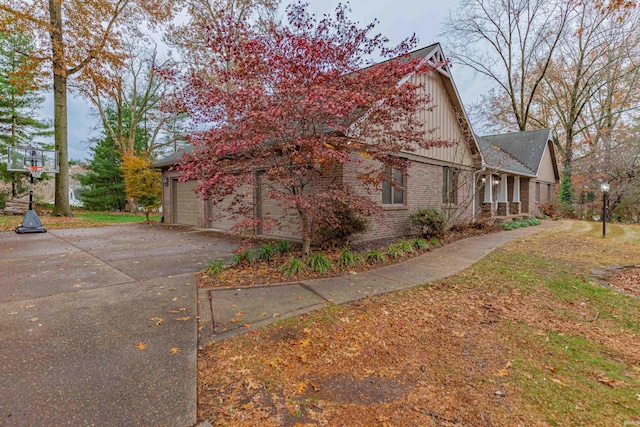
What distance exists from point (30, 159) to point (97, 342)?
1161 centimetres

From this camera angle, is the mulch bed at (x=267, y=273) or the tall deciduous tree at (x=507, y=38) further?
the tall deciduous tree at (x=507, y=38)

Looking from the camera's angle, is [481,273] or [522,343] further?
[481,273]

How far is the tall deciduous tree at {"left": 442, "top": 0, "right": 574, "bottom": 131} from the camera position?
19.3 meters

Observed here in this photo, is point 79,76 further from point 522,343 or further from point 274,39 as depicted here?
point 522,343

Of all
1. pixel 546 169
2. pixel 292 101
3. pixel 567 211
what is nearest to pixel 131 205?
pixel 292 101

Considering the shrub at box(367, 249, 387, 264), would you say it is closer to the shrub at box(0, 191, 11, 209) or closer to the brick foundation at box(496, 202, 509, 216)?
the brick foundation at box(496, 202, 509, 216)

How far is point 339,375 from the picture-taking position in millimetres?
2541

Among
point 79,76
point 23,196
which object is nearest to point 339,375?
point 79,76

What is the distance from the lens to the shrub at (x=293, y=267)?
5275mm

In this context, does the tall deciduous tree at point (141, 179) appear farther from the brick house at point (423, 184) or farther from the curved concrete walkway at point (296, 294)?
the curved concrete walkway at point (296, 294)

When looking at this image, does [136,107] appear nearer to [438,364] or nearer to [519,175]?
[519,175]

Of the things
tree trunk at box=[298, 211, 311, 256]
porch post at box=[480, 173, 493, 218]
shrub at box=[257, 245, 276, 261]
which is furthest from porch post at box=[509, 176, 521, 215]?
shrub at box=[257, 245, 276, 261]

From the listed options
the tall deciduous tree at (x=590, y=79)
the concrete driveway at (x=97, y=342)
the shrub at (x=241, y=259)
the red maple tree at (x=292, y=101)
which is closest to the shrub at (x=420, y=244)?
the red maple tree at (x=292, y=101)

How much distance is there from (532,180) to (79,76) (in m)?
→ 25.1
